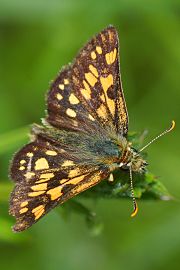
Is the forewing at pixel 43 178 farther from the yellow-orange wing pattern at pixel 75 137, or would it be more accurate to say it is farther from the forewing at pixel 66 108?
the forewing at pixel 66 108

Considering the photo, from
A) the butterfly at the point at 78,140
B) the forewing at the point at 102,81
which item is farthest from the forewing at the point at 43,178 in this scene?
the forewing at the point at 102,81

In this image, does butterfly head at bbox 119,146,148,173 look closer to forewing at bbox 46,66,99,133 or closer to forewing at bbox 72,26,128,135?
forewing at bbox 72,26,128,135

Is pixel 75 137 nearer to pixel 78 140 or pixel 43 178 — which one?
pixel 78 140

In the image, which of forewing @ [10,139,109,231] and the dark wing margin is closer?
forewing @ [10,139,109,231]

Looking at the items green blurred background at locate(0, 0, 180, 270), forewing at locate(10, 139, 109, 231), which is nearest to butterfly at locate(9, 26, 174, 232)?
forewing at locate(10, 139, 109, 231)

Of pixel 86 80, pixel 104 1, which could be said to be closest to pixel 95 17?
pixel 104 1

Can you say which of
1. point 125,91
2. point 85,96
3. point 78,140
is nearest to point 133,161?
point 78,140

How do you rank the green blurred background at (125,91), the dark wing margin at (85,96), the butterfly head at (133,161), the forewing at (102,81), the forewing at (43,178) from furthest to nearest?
the green blurred background at (125,91) < the dark wing margin at (85,96) < the forewing at (102,81) < the butterfly head at (133,161) < the forewing at (43,178)

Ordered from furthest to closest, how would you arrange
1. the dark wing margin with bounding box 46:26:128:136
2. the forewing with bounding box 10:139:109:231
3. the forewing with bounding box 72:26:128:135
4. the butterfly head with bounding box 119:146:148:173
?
the dark wing margin with bounding box 46:26:128:136 < the forewing with bounding box 72:26:128:135 < the butterfly head with bounding box 119:146:148:173 < the forewing with bounding box 10:139:109:231
